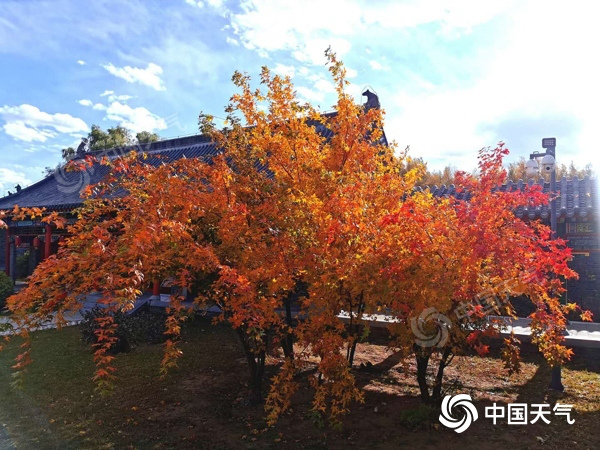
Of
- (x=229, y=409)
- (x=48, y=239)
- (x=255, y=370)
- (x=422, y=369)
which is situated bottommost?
(x=229, y=409)

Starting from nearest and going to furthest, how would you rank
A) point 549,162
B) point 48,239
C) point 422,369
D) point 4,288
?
point 422,369 → point 549,162 → point 4,288 → point 48,239

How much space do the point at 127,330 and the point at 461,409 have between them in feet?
21.2

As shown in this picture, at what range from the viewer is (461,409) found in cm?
520

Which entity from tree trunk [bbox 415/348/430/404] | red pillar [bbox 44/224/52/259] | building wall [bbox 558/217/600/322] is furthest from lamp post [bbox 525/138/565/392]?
red pillar [bbox 44/224/52/259]

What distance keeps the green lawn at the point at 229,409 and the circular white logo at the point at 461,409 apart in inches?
3.9

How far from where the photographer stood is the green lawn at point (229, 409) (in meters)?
4.66

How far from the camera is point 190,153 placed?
1738 cm

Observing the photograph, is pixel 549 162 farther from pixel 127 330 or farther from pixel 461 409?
pixel 127 330

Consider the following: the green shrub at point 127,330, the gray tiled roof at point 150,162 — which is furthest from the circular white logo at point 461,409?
the gray tiled roof at point 150,162

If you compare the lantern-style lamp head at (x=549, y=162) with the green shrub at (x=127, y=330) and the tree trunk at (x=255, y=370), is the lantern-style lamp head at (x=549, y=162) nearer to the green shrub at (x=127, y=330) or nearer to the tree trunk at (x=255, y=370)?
the tree trunk at (x=255, y=370)

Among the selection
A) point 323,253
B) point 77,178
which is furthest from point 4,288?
point 323,253

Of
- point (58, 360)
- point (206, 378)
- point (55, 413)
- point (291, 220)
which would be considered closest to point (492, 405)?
point (291, 220)

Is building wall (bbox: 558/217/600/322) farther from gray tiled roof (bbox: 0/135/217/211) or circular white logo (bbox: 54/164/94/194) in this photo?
circular white logo (bbox: 54/164/94/194)

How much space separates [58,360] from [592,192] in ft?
38.2
